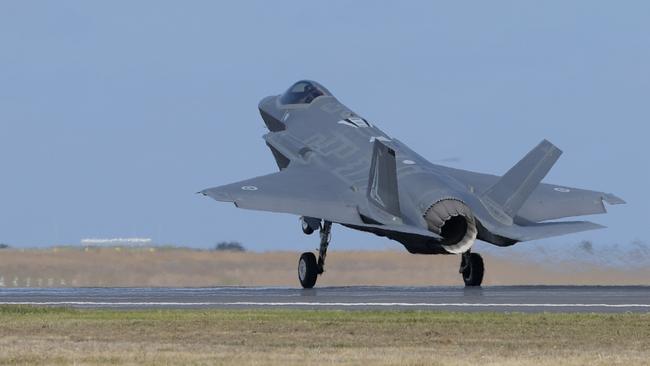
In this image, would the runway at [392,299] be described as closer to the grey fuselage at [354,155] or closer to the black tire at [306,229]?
the grey fuselage at [354,155]

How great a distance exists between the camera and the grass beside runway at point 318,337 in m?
17.9

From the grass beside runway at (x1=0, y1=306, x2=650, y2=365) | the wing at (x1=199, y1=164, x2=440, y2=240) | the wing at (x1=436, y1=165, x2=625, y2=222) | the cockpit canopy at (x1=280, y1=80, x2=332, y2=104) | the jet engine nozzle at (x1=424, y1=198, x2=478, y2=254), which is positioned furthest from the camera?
the cockpit canopy at (x1=280, y1=80, x2=332, y2=104)

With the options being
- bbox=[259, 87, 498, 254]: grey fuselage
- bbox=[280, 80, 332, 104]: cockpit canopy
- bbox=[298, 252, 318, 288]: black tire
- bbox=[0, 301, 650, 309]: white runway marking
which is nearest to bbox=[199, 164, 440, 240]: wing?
bbox=[259, 87, 498, 254]: grey fuselage

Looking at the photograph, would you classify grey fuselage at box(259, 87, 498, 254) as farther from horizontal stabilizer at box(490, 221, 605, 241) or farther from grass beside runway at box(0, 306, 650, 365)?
grass beside runway at box(0, 306, 650, 365)

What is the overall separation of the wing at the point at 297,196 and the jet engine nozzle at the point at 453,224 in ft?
8.44

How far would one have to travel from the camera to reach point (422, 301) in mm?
29453

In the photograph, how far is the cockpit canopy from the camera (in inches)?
1679

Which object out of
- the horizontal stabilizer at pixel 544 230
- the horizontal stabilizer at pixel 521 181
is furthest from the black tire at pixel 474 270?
the horizontal stabilizer at pixel 521 181

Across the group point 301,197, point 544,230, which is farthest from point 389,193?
point 544,230

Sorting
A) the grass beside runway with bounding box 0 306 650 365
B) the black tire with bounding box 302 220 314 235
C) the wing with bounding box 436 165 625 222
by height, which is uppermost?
the wing with bounding box 436 165 625 222

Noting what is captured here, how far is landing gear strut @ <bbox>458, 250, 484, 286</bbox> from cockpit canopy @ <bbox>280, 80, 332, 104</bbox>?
778 cm

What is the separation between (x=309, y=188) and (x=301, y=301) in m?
8.86

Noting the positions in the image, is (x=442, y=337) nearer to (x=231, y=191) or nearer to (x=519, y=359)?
(x=519, y=359)

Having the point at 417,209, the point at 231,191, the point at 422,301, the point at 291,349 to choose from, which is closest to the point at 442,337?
the point at 291,349
